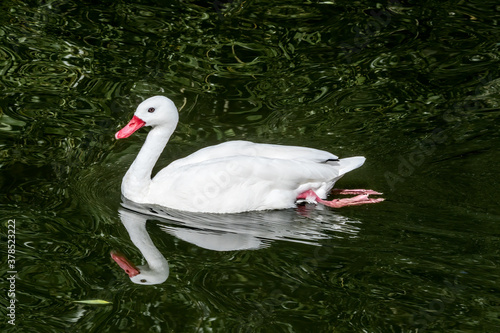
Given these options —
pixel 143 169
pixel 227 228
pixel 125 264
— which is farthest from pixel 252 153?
pixel 125 264

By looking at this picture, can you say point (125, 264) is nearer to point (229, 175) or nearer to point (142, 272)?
point (142, 272)

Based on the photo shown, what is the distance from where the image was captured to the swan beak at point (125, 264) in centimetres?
670

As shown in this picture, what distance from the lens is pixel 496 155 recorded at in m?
8.62

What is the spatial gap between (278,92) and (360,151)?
67.3 inches

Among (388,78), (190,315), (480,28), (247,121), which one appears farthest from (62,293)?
(480,28)

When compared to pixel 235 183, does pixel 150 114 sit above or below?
above

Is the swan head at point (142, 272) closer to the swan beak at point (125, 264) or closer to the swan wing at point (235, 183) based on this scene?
the swan beak at point (125, 264)

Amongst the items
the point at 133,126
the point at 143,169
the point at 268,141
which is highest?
the point at 133,126

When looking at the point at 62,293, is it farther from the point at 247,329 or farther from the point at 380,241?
the point at 380,241

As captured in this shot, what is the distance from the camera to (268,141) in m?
9.28

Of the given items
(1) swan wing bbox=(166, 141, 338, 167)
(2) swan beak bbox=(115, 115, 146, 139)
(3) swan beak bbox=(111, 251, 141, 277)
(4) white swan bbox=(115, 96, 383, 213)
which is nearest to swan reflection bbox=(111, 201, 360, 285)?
(3) swan beak bbox=(111, 251, 141, 277)

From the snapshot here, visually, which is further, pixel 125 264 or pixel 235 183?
pixel 235 183

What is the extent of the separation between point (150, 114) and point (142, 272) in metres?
1.92

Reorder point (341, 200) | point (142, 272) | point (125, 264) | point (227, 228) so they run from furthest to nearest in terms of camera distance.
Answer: point (341, 200) < point (227, 228) < point (125, 264) < point (142, 272)
